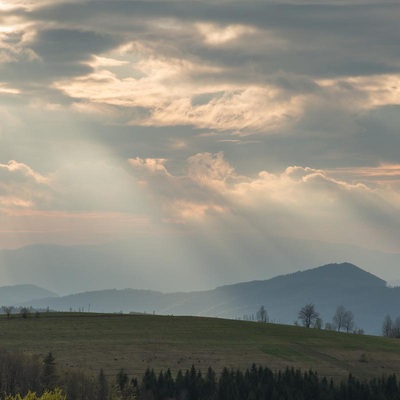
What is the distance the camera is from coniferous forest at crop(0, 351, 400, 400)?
143 m

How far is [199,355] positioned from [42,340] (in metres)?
38.1

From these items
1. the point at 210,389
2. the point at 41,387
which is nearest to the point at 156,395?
the point at 210,389

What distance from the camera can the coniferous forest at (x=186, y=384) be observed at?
143 m

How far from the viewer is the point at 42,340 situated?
199875 mm

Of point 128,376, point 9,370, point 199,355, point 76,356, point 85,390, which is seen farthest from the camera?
point 199,355

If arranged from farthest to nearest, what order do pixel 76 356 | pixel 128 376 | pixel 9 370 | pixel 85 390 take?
1. pixel 76 356
2. pixel 128 376
3. pixel 9 370
4. pixel 85 390

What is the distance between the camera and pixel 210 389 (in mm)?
154750

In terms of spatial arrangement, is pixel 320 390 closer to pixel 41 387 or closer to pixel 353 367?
pixel 353 367

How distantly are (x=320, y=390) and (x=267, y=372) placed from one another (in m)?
12.8

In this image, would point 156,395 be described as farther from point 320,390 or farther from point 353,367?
point 353,367

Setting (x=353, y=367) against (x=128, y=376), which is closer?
(x=128, y=376)

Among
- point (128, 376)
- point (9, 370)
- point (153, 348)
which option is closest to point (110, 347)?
point (153, 348)

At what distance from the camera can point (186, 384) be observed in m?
157

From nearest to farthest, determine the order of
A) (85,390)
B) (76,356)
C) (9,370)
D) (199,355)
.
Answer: (85,390), (9,370), (76,356), (199,355)
